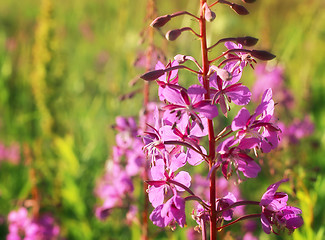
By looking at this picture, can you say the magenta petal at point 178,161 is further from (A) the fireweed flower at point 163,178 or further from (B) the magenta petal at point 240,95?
(B) the magenta petal at point 240,95

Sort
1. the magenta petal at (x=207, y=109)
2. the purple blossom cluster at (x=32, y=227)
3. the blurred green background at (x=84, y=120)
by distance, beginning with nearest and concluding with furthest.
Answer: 1. the magenta petal at (x=207, y=109)
2. the purple blossom cluster at (x=32, y=227)
3. the blurred green background at (x=84, y=120)

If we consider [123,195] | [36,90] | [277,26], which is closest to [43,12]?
[36,90]

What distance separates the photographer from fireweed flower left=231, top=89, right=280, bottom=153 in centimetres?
127

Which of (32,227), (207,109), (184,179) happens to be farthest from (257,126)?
(32,227)

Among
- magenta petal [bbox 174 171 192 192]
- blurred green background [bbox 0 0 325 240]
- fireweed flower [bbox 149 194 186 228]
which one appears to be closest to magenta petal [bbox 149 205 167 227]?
fireweed flower [bbox 149 194 186 228]

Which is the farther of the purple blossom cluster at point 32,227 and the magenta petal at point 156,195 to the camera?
the purple blossom cluster at point 32,227

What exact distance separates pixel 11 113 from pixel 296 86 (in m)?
3.24

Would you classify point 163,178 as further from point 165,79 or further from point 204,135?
point 165,79

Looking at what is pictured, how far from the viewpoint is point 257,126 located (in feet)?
4.29

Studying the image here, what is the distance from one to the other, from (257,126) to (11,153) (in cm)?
347

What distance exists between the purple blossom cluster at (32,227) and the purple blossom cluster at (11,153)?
3.77ft

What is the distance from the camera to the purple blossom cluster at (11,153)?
410cm

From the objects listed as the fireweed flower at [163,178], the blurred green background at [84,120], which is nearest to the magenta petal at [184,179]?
the fireweed flower at [163,178]

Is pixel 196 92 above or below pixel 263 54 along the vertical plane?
below
